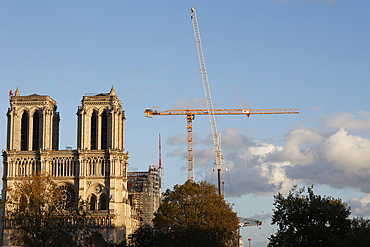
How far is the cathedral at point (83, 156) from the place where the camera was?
4882 inches

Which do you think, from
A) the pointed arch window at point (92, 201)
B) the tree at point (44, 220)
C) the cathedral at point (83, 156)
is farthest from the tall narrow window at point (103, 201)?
the tree at point (44, 220)

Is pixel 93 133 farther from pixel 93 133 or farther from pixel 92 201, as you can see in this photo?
pixel 92 201

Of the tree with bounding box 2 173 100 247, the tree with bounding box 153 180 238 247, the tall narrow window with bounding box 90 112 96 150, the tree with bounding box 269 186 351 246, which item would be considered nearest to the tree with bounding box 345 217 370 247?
the tree with bounding box 269 186 351 246

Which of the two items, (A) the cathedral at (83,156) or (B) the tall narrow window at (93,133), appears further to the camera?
(B) the tall narrow window at (93,133)

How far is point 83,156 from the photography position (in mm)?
125438

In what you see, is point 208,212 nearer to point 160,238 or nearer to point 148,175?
point 160,238

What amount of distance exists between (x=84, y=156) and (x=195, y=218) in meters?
34.1

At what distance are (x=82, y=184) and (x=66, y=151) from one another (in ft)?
27.5

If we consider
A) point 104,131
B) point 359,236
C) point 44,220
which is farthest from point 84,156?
point 359,236

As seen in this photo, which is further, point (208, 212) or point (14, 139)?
point (14, 139)

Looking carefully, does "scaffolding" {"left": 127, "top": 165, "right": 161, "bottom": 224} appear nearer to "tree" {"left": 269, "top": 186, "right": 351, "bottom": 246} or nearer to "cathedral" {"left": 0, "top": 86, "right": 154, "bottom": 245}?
"cathedral" {"left": 0, "top": 86, "right": 154, "bottom": 245}

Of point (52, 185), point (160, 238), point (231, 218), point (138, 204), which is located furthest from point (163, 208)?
point (138, 204)

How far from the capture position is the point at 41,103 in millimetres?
128750

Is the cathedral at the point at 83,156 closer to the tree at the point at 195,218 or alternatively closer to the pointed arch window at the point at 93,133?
the pointed arch window at the point at 93,133
